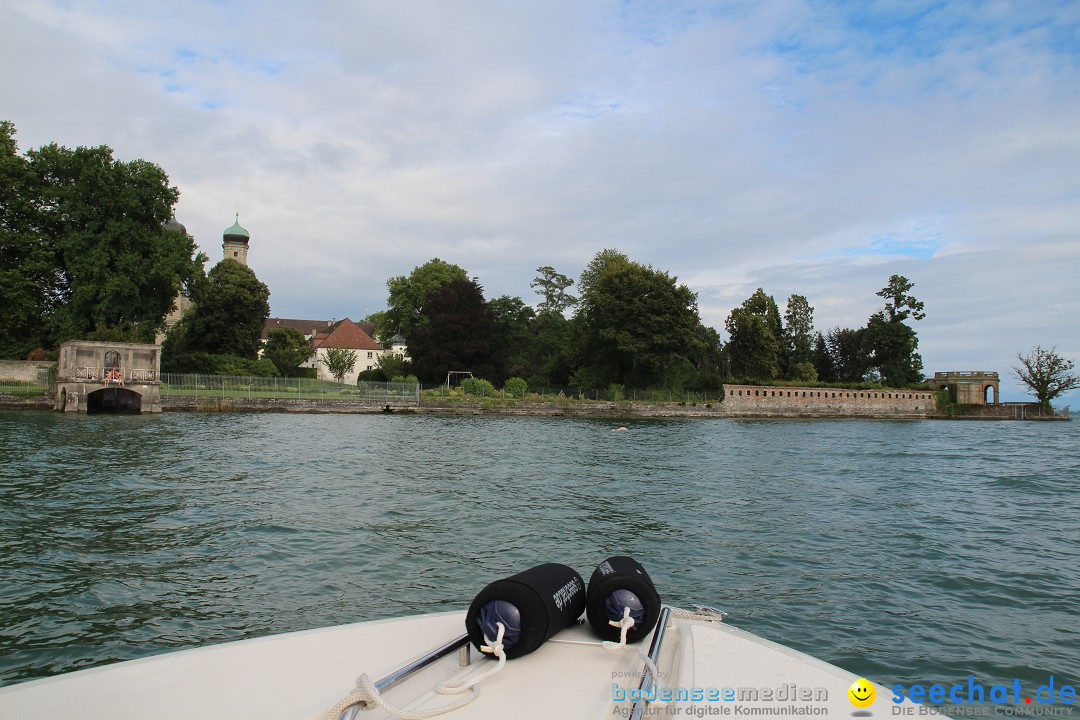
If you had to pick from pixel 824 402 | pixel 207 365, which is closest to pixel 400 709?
pixel 207 365

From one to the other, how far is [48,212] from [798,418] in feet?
198

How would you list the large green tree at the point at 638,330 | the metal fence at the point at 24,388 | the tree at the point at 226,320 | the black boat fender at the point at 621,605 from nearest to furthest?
the black boat fender at the point at 621,605, the metal fence at the point at 24,388, the tree at the point at 226,320, the large green tree at the point at 638,330

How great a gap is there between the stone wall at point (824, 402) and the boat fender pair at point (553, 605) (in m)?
58.9

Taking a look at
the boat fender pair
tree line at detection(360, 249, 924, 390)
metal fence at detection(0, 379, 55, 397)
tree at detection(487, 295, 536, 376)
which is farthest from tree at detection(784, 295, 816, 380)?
the boat fender pair

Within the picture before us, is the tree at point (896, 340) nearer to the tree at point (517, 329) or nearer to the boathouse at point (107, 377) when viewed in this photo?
the tree at point (517, 329)

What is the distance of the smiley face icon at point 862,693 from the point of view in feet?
9.35

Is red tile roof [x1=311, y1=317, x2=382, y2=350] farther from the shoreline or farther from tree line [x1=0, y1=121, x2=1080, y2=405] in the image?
the shoreline

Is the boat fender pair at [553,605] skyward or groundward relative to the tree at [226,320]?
groundward

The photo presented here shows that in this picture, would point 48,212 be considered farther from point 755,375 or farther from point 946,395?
point 946,395

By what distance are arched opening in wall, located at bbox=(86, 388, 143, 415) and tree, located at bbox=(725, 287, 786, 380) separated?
5348cm

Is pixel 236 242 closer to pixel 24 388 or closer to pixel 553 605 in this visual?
pixel 24 388

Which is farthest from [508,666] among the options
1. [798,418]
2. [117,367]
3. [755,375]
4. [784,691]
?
[755,375]

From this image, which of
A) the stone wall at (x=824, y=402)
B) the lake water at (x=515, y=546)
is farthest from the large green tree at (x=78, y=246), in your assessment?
the stone wall at (x=824, y=402)

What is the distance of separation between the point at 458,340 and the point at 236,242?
2274 inches
